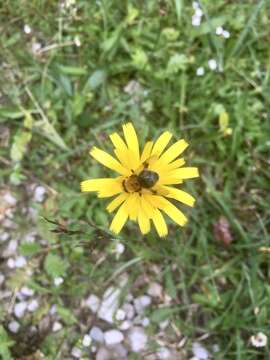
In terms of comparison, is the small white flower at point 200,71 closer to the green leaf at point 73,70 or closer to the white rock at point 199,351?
the green leaf at point 73,70

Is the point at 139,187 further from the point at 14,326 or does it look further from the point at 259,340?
the point at 14,326

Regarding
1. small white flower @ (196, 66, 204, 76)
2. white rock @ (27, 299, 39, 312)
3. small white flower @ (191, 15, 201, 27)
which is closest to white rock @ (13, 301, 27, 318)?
white rock @ (27, 299, 39, 312)

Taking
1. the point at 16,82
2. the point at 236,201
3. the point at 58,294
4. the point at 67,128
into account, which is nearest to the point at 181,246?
the point at 236,201

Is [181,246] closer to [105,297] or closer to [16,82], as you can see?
[105,297]

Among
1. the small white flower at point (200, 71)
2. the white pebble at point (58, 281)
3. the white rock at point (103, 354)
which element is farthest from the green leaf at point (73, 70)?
the white rock at point (103, 354)

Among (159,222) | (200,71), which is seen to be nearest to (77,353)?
(159,222)

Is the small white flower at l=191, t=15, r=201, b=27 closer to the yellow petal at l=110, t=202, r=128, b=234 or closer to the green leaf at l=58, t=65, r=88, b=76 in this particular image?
the green leaf at l=58, t=65, r=88, b=76
